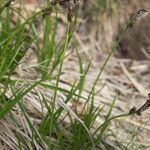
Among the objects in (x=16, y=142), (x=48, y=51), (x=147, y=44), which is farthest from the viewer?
(x=147, y=44)

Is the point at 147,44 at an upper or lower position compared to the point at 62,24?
lower

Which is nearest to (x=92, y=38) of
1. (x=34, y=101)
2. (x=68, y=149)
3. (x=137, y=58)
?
(x=137, y=58)

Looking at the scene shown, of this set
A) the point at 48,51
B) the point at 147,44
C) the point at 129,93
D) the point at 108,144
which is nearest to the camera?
the point at 108,144

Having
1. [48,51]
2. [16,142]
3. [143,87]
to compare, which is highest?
[48,51]

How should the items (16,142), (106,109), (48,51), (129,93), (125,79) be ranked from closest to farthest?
(16,142)
(48,51)
(106,109)
(129,93)
(125,79)

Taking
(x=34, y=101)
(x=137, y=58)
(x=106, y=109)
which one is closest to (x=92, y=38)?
(x=137, y=58)

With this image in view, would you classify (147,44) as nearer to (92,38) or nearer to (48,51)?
(92,38)

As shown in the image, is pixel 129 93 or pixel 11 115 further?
pixel 129 93

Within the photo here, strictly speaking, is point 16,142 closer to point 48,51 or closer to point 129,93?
point 48,51

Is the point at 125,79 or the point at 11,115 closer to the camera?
the point at 11,115
